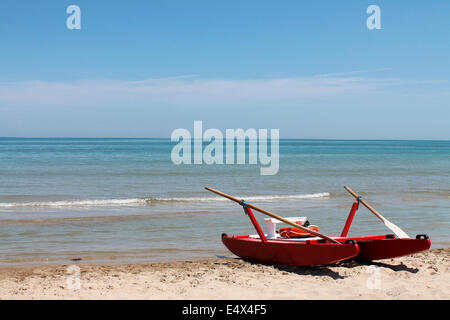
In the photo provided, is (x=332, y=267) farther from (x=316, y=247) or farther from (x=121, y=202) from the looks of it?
(x=121, y=202)

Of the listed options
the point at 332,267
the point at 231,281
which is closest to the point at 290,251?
the point at 332,267

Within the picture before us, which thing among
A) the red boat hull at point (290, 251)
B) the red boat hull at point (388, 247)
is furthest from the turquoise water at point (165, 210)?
the red boat hull at point (388, 247)

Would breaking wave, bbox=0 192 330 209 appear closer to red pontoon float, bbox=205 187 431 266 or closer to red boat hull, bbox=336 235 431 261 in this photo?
red pontoon float, bbox=205 187 431 266

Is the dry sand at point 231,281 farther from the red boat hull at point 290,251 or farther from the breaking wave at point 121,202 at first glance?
the breaking wave at point 121,202

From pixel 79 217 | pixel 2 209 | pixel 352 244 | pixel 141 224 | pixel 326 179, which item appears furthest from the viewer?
pixel 326 179

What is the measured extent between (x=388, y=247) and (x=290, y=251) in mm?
1668

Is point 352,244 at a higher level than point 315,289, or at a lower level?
higher

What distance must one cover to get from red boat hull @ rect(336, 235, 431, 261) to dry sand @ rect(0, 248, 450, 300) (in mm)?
185

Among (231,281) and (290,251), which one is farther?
(290,251)

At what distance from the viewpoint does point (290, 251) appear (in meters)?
8.49
